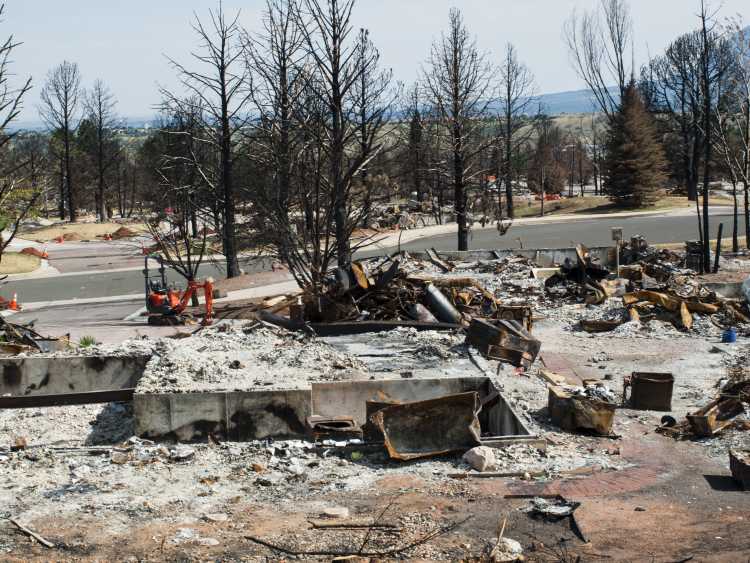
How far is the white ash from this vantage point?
469 inches

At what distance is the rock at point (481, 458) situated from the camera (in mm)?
9859

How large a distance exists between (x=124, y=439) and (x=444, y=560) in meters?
5.99

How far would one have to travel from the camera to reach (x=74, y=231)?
6116 centimetres

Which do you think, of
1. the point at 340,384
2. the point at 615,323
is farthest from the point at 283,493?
the point at 615,323

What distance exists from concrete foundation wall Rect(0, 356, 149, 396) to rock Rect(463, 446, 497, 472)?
626 cm

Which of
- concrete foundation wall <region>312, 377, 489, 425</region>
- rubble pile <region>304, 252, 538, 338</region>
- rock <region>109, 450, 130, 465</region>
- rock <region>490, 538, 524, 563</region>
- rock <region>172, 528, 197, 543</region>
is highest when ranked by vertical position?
rubble pile <region>304, 252, 538, 338</region>

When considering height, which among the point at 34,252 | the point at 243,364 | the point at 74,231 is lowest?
the point at 243,364

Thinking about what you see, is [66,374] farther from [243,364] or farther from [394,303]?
[394,303]

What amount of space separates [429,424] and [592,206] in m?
51.0

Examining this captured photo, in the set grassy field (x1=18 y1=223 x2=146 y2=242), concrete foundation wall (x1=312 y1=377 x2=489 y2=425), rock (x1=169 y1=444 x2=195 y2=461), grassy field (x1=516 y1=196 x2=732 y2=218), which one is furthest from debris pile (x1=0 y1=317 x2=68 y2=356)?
grassy field (x1=516 y1=196 x2=732 y2=218)

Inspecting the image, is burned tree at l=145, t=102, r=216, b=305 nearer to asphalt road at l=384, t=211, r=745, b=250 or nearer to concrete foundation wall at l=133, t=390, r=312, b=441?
asphalt road at l=384, t=211, r=745, b=250

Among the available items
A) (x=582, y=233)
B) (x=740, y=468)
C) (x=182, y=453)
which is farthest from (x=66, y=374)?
(x=582, y=233)

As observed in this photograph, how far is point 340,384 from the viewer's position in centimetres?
1232

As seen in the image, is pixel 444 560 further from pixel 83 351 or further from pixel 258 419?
pixel 83 351
